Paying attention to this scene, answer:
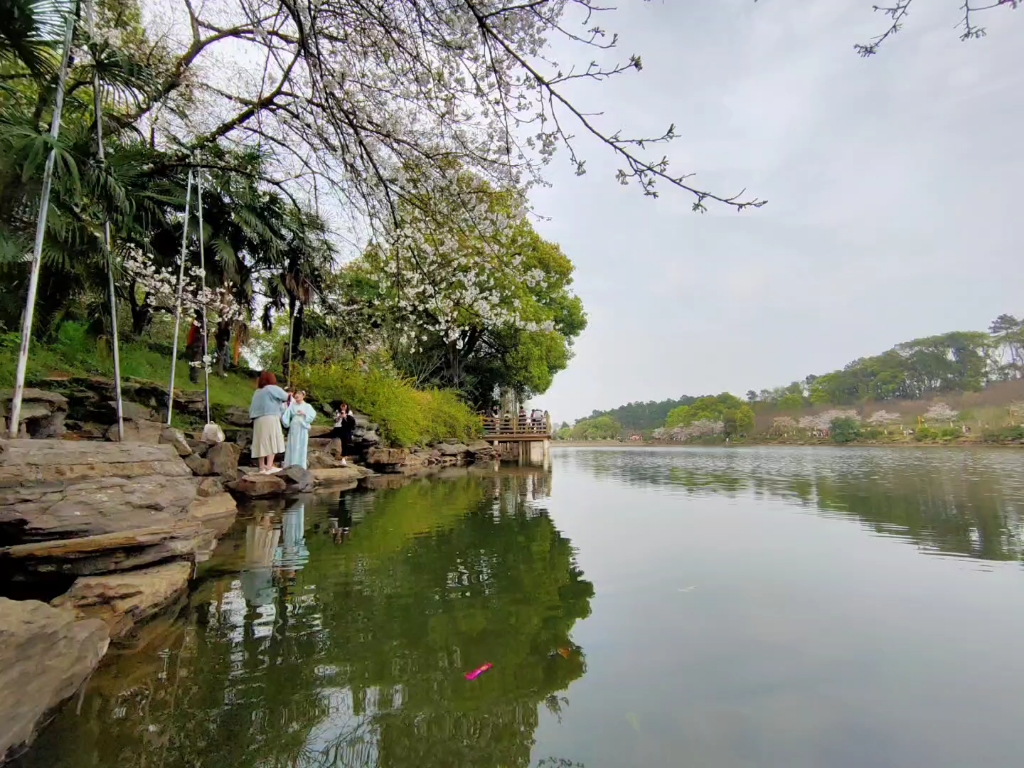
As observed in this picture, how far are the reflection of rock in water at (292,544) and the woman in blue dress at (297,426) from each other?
2.61 meters

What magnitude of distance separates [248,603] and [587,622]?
2368 mm

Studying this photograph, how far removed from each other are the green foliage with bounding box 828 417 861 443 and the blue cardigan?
6086 cm

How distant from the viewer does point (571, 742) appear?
2254 mm

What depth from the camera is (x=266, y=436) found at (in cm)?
971

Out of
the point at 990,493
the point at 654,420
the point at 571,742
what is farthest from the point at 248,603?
the point at 654,420

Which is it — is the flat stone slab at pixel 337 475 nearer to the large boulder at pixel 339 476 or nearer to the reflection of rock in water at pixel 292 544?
the large boulder at pixel 339 476

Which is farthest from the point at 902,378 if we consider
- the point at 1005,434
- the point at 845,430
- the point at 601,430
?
the point at 601,430

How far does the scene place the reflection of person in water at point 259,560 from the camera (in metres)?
4.05

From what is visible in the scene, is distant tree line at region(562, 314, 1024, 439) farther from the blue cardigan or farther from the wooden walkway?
the blue cardigan

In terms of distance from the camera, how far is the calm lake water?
7.22 ft

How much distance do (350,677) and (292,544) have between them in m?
3.45

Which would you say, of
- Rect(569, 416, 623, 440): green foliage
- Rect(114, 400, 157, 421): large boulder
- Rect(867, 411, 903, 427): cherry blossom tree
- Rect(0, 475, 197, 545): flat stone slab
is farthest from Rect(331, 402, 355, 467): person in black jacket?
Rect(569, 416, 623, 440): green foliage

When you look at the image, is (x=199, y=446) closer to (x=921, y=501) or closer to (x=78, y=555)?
(x=78, y=555)

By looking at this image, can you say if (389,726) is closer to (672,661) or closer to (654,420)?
(672,661)
